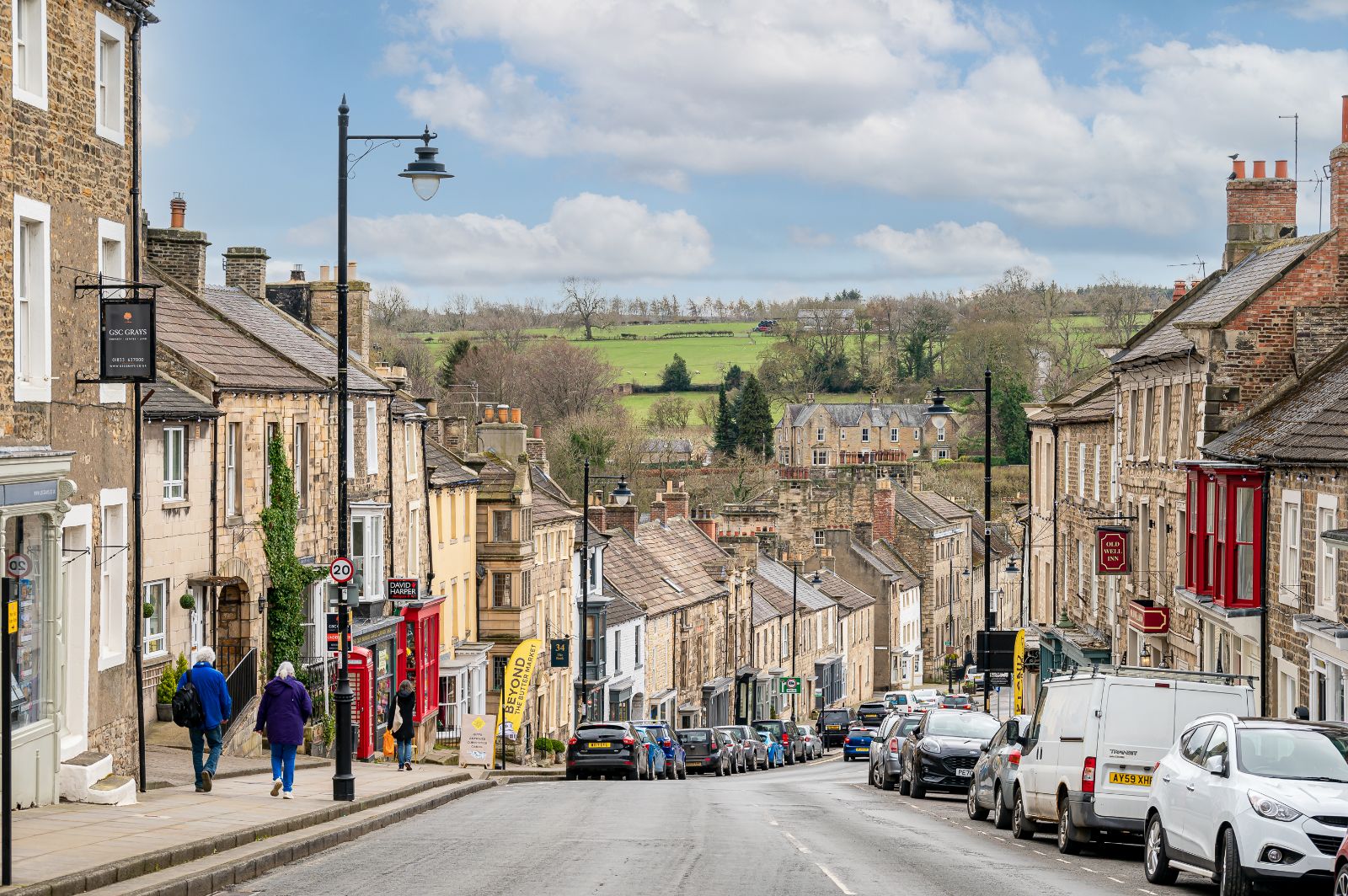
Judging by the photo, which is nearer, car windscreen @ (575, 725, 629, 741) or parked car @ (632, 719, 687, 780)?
car windscreen @ (575, 725, 629, 741)

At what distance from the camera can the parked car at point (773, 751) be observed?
2201 inches

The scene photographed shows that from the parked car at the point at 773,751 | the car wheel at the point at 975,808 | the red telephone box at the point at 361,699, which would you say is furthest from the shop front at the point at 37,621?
the parked car at the point at 773,751

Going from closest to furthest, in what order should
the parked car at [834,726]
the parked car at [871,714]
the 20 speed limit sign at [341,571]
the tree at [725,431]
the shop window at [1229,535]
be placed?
the 20 speed limit sign at [341,571], the shop window at [1229,535], the parked car at [871,714], the parked car at [834,726], the tree at [725,431]

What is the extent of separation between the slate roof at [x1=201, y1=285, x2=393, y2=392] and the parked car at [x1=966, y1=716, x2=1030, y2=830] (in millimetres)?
16696

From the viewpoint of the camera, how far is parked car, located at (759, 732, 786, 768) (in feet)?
183

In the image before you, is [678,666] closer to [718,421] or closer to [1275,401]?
[1275,401]

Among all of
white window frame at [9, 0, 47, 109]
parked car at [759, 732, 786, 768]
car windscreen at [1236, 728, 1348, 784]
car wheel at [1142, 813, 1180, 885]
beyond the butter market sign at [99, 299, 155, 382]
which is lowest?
parked car at [759, 732, 786, 768]

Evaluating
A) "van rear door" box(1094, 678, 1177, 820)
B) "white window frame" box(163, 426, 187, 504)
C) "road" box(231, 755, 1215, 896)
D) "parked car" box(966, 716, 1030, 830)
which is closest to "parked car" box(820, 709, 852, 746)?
"road" box(231, 755, 1215, 896)

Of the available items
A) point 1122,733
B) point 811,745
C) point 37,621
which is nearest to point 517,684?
point 811,745

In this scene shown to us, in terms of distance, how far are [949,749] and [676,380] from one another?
134 m

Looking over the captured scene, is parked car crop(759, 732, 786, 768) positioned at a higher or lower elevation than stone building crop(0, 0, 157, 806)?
lower

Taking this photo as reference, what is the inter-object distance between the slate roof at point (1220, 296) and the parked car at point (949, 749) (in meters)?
8.93

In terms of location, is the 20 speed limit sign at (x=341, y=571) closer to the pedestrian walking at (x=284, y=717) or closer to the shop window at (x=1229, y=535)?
the pedestrian walking at (x=284, y=717)

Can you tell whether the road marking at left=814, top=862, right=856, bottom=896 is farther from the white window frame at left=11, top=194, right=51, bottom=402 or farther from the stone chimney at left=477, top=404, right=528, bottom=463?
the stone chimney at left=477, top=404, right=528, bottom=463
